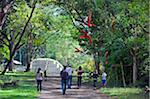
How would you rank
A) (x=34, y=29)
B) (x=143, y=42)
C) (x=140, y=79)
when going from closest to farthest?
(x=143, y=42) < (x=140, y=79) < (x=34, y=29)

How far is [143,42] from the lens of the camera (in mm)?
27031

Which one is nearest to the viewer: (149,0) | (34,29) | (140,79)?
(149,0)

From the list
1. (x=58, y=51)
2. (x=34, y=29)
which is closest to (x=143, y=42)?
(x=34, y=29)

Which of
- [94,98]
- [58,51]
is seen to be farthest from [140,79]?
[58,51]

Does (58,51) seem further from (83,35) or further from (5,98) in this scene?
(5,98)

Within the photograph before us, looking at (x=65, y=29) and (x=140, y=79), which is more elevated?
(x=65, y=29)

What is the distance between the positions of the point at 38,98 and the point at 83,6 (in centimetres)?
1731

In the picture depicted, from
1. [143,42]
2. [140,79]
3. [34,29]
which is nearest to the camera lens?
[143,42]

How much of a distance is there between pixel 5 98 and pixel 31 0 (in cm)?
1542

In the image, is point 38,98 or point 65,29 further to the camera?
point 65,29

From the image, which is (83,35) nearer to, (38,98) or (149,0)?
(38,98)

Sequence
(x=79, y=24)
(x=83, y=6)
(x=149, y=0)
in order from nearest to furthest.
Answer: (x=149, y=0) < (x=83, y=6) < (x=79, y=24)

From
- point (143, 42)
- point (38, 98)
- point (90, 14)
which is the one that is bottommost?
point (38, 98)

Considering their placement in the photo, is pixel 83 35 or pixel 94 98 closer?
pixel 94 98
